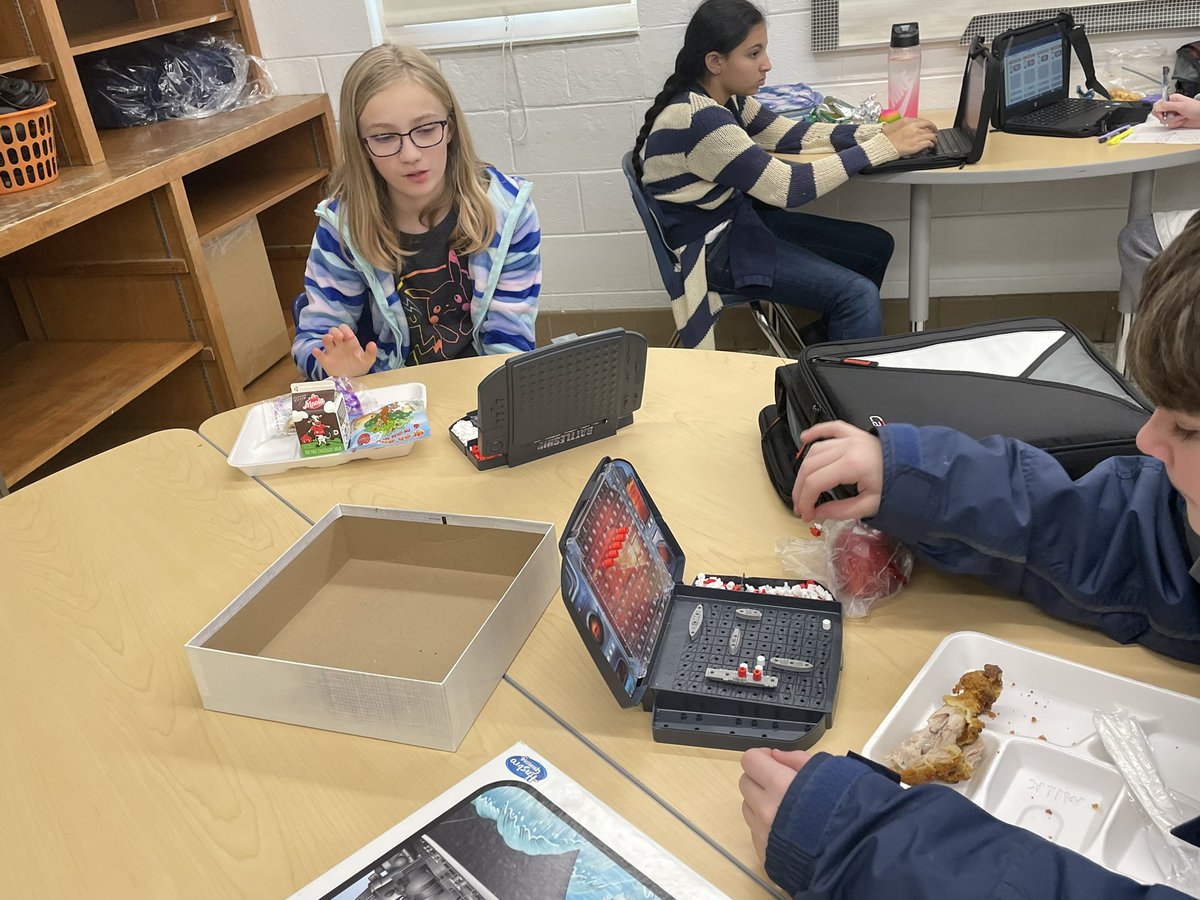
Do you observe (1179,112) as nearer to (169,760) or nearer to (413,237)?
(413,237)

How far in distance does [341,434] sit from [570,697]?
64cm

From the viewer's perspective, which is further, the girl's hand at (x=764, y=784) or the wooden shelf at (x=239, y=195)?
the wooden shelf at (x=239, y=195)

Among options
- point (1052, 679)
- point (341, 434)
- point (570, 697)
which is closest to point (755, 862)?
point (570, 697)

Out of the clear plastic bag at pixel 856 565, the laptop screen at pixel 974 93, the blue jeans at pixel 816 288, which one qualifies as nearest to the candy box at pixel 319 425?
the clear plastic bag at pixel 856 565

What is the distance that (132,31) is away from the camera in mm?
2828

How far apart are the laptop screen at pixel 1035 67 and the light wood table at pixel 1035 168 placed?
0.12m

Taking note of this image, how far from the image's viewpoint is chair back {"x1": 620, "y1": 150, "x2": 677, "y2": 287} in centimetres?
245

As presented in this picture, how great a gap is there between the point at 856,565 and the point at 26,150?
6.94 feet

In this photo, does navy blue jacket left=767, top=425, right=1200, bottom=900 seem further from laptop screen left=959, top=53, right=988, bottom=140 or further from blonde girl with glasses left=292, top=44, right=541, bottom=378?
laptop screen left=959, top=53, right=988, bottom=140

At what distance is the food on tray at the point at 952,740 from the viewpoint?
2.83 ft

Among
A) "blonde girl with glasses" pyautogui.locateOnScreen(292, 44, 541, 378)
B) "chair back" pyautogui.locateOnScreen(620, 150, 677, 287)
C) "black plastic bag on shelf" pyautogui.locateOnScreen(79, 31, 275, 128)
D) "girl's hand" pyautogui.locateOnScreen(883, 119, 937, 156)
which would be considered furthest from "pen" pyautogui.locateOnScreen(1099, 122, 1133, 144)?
"black plastic bag on shelf" pyautogui.locateOnScreen(79, 31, 275, 128)

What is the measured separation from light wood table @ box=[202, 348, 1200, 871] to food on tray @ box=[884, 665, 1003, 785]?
4 centimetres

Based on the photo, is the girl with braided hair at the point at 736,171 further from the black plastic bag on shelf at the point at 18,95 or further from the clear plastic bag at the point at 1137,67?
the black plastic bag on shelf at the point at 18,95

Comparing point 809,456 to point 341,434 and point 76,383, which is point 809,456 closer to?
point 341,434
